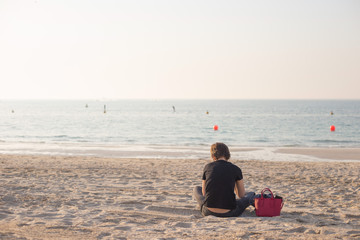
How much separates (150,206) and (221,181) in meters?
2.12

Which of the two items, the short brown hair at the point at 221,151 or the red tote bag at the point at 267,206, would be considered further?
the red tote bag at the point at 267,206

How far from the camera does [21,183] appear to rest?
9750 mm

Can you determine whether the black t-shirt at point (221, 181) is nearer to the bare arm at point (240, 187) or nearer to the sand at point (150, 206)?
the bare arm at point (240, 187)

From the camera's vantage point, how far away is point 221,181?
602cm

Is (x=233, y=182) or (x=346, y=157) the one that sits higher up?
(x=233, y=182)

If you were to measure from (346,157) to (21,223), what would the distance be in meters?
19.0

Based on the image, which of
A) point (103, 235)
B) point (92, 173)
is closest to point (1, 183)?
point (92, 173)

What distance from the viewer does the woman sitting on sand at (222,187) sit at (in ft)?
19.6

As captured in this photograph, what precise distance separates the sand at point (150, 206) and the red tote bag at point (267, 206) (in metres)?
0.15

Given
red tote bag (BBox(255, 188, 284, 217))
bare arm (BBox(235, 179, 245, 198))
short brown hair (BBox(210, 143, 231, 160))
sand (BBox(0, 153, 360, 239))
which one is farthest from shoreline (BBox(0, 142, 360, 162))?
short brown hair (BBox(210, 143, 231, 160))

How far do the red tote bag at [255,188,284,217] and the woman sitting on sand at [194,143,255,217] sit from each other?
16 cm

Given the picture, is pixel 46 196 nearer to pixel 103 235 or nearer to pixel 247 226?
pixel 103 235

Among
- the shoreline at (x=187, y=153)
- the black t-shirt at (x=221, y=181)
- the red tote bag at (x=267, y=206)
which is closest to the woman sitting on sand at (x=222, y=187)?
the black t-shirt at (x=221, y=181)

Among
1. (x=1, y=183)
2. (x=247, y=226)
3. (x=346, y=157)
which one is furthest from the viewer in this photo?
(x=346, y=157)
